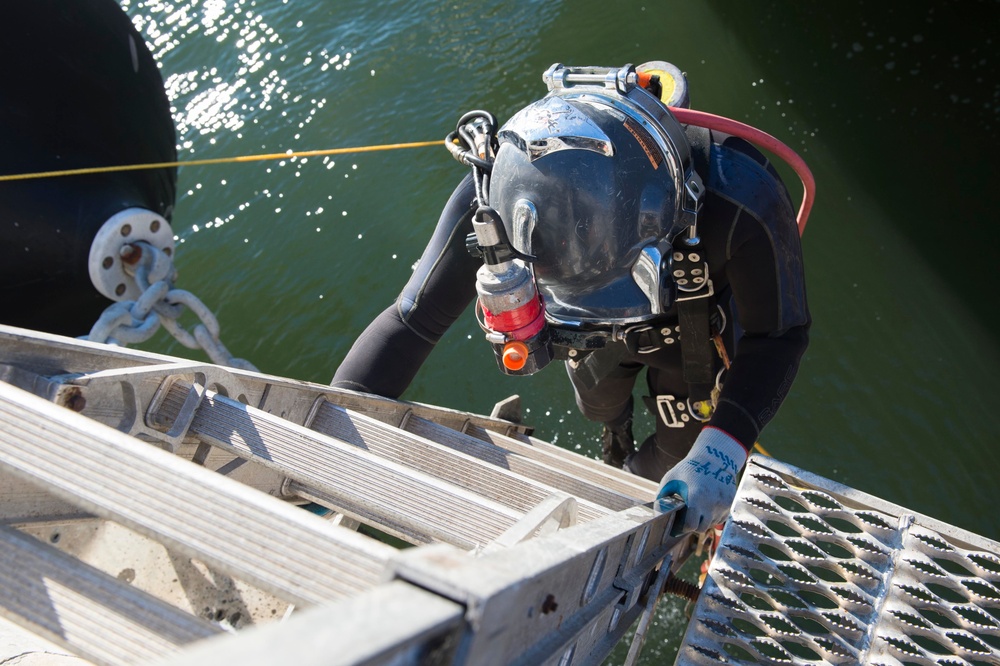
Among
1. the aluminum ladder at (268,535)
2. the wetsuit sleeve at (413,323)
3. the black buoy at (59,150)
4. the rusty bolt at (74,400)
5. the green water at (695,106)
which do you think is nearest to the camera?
the aluminum ladder at (268,535)

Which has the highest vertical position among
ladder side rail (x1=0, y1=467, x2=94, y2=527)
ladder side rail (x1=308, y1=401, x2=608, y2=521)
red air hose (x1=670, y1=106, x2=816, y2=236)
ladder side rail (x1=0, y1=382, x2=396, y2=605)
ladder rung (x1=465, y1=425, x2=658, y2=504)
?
red air hose (x1=670, y1=106, x2=816, y2=236)

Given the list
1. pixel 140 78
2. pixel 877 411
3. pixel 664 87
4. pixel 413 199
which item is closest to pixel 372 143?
pixel 413 199

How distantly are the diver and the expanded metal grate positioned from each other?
0.57 feet

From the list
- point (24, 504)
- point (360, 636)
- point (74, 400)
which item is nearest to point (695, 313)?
point (74, 400)

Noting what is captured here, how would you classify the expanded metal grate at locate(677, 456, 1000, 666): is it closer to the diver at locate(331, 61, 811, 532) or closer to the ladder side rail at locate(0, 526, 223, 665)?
the diver at locate(331, 61, 811, 532)

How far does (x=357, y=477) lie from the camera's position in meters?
1.79

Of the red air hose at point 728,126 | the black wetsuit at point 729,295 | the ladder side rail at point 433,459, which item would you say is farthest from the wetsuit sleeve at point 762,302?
the ladder side rail at point 433,459

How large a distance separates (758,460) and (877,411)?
2344mm

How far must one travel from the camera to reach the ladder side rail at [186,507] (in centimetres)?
100

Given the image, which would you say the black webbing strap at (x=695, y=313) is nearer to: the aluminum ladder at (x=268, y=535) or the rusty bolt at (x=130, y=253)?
the aluminum ladder at (x=268, y=535)

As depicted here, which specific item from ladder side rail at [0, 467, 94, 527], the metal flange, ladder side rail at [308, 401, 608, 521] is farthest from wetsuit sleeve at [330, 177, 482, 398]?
the metal flange

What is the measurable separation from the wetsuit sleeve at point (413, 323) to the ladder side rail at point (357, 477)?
0.74 metres

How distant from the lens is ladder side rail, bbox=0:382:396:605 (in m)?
1.00

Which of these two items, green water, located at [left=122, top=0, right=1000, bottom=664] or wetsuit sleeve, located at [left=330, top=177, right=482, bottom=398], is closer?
wetsuit sleeve, located at [left=330, top=177, right=482, bottom=398]
